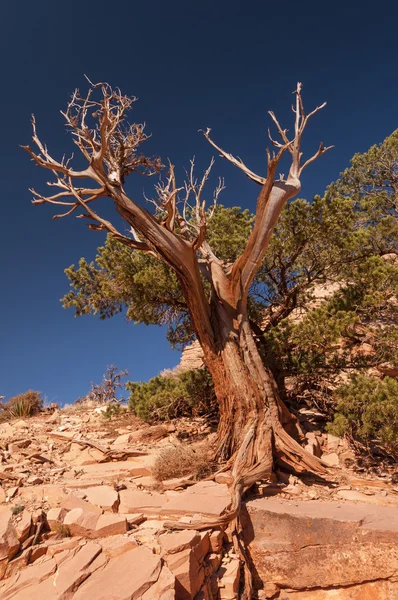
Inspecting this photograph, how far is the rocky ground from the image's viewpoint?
413cm

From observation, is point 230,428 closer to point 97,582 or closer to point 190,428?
point 190,428

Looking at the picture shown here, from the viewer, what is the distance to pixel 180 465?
7215mm

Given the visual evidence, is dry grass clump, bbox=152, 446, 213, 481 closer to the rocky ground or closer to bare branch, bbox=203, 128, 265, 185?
the rocky ground

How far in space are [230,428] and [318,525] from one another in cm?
284

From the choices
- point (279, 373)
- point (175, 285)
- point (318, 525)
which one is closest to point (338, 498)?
point (318, 525)

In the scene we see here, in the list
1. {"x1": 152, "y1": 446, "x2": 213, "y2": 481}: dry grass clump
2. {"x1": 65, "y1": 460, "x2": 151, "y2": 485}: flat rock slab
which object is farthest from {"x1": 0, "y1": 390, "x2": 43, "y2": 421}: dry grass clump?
{"x1": 152, "y1": 446, "x2": 213, "y2": 481}: dry grass clump

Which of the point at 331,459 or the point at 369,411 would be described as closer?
the point at 369,411

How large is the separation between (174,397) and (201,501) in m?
4.80

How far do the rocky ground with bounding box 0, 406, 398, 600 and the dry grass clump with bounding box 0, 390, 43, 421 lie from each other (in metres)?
5.26

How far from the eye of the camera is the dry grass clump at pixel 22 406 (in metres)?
12.9

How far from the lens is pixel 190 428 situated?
415 inches

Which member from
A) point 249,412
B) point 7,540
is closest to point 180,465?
point 249,412

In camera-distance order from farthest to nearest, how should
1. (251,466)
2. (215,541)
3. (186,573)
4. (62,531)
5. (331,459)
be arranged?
(331,459), (251,466), (215,541), (62,531), (186,573)

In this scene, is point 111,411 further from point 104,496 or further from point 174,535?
point 174,535
